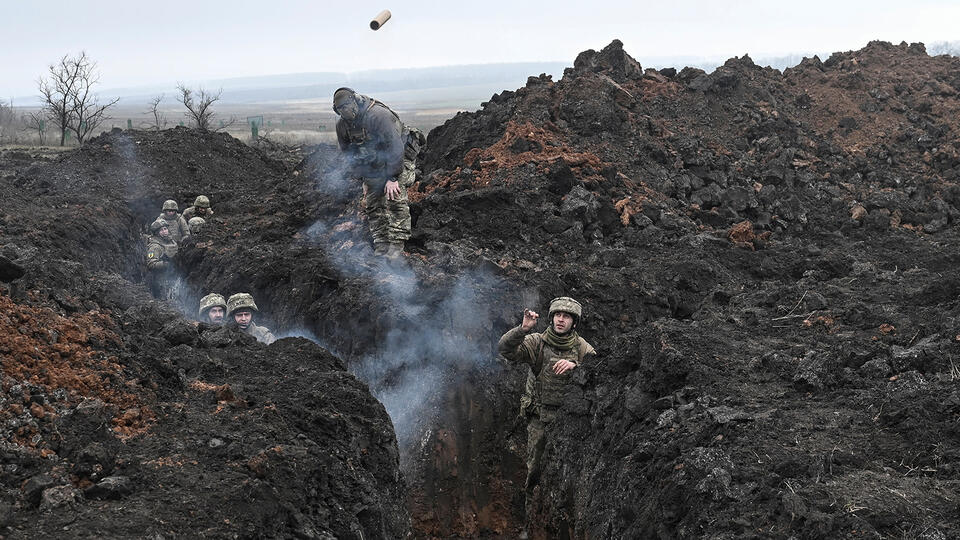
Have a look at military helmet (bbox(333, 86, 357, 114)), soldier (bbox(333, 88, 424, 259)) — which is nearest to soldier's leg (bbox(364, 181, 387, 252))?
soldier (bbox(333, 88, 424, 259))

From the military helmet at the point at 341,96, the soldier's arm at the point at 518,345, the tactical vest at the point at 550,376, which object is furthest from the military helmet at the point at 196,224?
the tactical vest at the point at 550,376

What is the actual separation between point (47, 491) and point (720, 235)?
941cm

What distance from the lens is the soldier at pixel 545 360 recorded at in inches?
286

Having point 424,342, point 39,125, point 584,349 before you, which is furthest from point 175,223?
point 39,125

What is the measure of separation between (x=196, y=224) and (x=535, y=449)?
8042mm

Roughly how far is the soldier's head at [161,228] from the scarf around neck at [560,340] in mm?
8112

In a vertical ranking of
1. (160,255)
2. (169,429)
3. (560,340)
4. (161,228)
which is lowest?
(160,255)

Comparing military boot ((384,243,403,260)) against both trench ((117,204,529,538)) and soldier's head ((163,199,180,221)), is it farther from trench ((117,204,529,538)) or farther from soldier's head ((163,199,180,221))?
soldier's head ((163,199,180,221))

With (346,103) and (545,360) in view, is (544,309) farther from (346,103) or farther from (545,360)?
(346,103)

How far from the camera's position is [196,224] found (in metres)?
13.3

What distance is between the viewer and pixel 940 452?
4.46m

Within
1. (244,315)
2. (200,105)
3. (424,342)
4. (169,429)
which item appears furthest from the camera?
(200,105)

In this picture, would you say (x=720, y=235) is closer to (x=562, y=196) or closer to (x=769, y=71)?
(x=562, y=196)

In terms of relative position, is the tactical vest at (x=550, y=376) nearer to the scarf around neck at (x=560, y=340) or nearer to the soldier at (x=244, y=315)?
the scarf around neck at (x=560, y=340)
